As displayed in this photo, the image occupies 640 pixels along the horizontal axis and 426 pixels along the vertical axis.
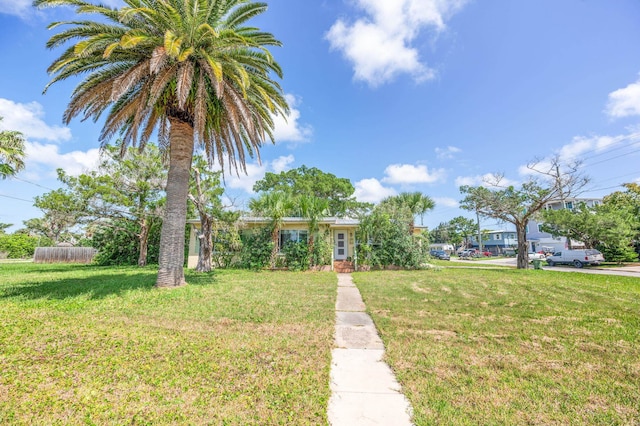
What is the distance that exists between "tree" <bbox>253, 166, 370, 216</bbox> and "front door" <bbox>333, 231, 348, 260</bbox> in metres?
10.7

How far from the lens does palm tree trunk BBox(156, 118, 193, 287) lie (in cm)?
888

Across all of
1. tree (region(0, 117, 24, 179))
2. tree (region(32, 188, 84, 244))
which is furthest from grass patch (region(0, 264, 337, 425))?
tree (region(32, 188, 84, 244))

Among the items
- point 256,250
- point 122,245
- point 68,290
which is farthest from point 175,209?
point 122,245

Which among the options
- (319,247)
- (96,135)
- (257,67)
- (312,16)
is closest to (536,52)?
(312,16)

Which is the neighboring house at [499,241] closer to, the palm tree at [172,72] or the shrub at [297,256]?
the shrub at [297,256]

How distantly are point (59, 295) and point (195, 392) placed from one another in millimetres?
7360

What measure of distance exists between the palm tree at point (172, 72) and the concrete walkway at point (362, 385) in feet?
22.4

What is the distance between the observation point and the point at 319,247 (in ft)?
50.8

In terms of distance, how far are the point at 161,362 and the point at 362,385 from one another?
2.66m

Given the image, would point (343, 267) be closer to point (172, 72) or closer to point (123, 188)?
point (172, 72)

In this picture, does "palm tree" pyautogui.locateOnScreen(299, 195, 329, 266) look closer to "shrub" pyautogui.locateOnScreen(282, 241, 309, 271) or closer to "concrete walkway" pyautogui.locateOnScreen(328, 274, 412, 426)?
"shrub" pyautogui.locateOnScreen(282, 241, 309, 271)

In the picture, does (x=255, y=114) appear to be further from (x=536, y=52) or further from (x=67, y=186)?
(x=67, y=186)

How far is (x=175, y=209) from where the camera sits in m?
8.98

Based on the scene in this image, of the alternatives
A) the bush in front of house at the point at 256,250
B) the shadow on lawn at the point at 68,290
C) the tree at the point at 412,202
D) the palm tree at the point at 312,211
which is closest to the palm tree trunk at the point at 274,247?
the bush in front of house at the point at 256,250
